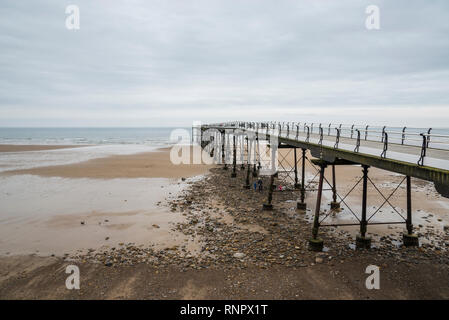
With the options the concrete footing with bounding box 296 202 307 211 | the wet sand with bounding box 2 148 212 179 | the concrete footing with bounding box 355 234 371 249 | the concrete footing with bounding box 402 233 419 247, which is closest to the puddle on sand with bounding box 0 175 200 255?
the wet sand with bounding box 2 148 212 179

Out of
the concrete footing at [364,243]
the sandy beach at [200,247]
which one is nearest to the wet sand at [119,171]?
the sandy beach at [200,247]

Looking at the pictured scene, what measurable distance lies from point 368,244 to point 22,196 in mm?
22993

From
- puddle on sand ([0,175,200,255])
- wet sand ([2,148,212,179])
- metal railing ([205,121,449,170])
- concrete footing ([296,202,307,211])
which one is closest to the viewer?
metal railing ([205,121,449,170])

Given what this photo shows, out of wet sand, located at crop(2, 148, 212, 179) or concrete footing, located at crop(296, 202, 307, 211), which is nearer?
concrete footing, located at crop(296, 202, 307, 211)

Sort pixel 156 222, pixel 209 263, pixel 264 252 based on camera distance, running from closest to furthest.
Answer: pixel 209 263, pixel 264 252, pixel 156 222

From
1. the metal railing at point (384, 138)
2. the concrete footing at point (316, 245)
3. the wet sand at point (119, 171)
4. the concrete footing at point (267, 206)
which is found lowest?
the concrete footing at point (316, 245)

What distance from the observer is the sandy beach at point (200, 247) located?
29.4 ft

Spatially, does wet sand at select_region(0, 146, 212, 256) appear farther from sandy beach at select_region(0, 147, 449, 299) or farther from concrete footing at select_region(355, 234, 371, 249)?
concrete footing at select_region(355, 234, 371, 249)

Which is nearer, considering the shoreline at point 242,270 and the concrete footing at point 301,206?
the shoreline at point 242,270

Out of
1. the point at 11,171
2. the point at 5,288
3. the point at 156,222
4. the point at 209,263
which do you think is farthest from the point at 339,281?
the point at 11,171

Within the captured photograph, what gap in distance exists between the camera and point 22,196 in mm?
20797

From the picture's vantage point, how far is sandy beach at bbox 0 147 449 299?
352 inches

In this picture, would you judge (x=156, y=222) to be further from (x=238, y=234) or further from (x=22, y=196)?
(x=22, y=196)

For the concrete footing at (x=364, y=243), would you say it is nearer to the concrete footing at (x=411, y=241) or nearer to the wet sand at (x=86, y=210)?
the concrete footing at (x=411, y=241)
